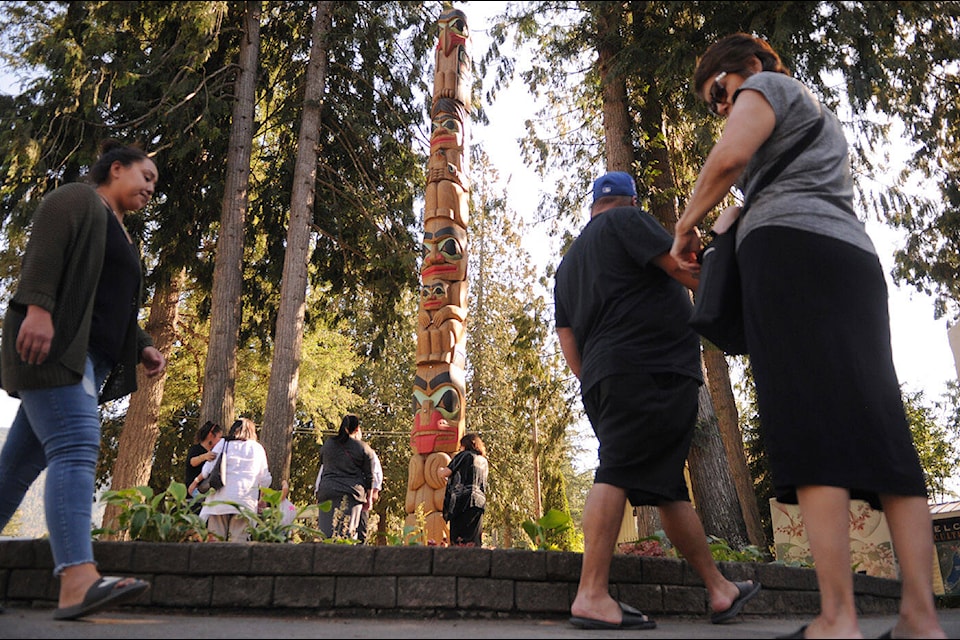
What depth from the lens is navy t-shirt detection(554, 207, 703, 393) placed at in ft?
11.3

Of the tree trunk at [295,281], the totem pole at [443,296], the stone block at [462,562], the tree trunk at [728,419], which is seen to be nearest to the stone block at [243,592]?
the stone block at [462,562]

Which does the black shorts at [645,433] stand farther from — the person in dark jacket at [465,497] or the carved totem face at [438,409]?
the carved totem face at [438,409]

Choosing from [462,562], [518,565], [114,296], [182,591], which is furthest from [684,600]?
[114,296]

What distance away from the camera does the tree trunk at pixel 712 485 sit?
8.71m

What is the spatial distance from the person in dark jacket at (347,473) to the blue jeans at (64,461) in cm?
506

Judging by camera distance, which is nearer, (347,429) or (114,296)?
(114,296)

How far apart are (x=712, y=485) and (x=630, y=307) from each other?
241 inches

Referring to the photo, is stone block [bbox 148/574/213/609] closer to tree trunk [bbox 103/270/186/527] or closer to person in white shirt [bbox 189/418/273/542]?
person in white shirt [bbox 189/418/273/542]

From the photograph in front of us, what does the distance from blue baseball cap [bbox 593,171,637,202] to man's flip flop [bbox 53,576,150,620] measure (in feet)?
8.49

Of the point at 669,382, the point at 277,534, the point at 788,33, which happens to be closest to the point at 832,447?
the point at 669,382

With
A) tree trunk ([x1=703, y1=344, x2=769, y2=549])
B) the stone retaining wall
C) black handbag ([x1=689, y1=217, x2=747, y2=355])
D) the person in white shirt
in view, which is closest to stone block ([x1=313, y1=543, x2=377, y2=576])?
the stone retaining wall

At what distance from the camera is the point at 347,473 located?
8414 mm

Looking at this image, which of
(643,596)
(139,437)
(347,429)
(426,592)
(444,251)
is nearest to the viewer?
(426,592)

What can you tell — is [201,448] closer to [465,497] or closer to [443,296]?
[465,497]
